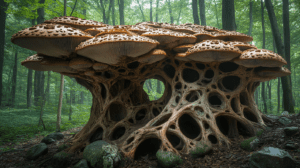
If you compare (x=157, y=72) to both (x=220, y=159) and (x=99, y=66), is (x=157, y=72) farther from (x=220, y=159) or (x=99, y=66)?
(x=220, y=159)

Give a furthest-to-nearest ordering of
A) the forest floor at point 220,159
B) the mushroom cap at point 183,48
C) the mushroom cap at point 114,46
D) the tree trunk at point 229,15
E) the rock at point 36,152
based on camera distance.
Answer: the tree trunk at point 229,15, the mushroom cap at point 183,48, the rock at point 36,152, the mushroom cap at point 114,46, the forest floor at point 220,159

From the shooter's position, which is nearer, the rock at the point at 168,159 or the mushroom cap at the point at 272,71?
the rock at the point at 168,159

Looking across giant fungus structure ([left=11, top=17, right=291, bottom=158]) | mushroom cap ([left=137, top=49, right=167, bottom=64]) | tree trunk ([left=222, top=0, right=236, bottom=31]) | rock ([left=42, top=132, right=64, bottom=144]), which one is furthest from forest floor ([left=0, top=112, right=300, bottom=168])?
tree trunk ([left=222, top=0, right=236, bottom=31])

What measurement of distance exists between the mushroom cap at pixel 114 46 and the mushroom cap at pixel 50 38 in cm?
30

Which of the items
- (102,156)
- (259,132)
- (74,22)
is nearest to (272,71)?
(259,132)

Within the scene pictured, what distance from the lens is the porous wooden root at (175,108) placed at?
3986 millimetres

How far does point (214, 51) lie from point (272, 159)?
240 cm

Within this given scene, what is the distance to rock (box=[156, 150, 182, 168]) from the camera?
313 cm

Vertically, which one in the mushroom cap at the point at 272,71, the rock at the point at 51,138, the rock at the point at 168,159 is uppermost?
the mushroom cap at the point at 272,71

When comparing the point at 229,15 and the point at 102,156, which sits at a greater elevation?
the point at 229,15

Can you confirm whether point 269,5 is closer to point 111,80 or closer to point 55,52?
point 111,80

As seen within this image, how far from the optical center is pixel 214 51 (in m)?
3.71

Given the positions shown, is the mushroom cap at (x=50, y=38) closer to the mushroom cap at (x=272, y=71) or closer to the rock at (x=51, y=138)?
the rock at (x=51, y=138)

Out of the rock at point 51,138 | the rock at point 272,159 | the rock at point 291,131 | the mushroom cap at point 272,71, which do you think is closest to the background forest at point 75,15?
the rock at point 51,138
